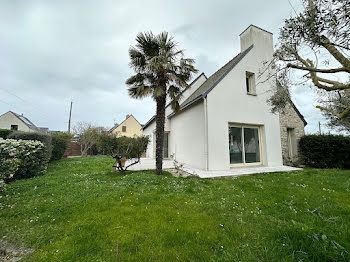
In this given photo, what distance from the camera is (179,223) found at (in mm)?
2350

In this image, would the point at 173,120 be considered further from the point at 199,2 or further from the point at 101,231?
the point at 101,231

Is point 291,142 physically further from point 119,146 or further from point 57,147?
point 57,147

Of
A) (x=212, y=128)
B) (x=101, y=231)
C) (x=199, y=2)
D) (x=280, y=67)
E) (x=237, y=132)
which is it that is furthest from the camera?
(x=237, y=132)

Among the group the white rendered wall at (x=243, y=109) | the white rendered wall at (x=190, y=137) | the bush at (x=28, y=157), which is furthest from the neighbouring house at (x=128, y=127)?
the white rendered wall at (x=243, y=109)

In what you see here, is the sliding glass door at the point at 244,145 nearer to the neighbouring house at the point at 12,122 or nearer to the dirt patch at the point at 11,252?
the dirt patch at the point at 11,252

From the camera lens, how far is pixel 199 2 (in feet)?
21.0

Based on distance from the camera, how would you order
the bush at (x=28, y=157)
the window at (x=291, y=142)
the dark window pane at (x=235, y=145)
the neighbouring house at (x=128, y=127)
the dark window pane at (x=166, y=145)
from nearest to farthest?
the bush at (x=28, y=157) → the dark window pane at (x=235, y=145) → the window at (x=291, y=142) → the dark window pane at (x=166, y=145) → the neighbouring house at (x=128, y=127)

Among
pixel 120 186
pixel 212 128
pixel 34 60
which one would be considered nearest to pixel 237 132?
pixel 212 128

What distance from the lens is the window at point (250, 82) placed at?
8.31 metres

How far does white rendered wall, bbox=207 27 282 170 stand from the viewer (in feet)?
22.6

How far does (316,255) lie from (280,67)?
3.97 meters

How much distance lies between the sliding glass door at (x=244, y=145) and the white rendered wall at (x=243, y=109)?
1.28ft

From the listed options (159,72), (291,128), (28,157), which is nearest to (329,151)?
(291,128)

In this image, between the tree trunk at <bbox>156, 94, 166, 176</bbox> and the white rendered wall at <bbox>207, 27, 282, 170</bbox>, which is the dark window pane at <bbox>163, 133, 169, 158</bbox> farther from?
the tree trunk at <bbox>156, 94, 166, 176</bbox>
